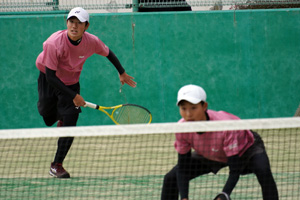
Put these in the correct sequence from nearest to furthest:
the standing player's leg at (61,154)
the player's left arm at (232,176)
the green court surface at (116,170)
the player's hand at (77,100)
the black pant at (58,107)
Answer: the player's left arm at (232,176) < the green court surface at (116,170) < the standing player's leg at (61,154) < the player's hand at (77,100) < the black pant at (58,107)

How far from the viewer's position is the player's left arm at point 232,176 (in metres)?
3.48

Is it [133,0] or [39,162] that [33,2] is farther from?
[39,162]

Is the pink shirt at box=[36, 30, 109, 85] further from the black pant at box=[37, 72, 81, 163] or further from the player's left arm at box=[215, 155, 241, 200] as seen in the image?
the player's left arm at box=[215, 155, 241, 200]

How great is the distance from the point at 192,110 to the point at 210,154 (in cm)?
31

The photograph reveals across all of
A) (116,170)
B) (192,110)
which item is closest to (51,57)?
(116,170)

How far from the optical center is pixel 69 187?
502 cm

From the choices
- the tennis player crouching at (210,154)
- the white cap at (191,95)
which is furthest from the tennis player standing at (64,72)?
the white cap at (191,95)

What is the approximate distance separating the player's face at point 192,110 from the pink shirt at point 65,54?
2.19m

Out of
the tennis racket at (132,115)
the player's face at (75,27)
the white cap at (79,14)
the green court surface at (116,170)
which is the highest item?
the white cap at (79,14)

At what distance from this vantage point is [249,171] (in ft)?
12.3

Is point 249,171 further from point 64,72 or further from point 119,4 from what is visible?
point 119,4

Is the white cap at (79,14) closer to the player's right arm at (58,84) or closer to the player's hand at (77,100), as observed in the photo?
the player's right arm at (58,84)

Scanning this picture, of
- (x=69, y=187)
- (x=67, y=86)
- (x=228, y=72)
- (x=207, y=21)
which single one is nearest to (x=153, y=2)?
(x=207, y=21)

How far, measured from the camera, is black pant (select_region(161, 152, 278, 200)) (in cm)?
356
